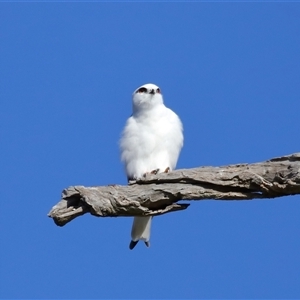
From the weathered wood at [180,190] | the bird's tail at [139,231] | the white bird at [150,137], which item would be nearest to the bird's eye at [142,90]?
the white bird at [150,137]

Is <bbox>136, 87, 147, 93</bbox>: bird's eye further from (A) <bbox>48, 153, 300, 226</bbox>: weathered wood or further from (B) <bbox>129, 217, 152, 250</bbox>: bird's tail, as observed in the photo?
(A) <bbox>48, 153, 300, 226</bbox>: weathered wood

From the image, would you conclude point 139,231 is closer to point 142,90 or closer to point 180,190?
point 180,190

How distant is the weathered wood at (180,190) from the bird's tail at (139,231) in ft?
4.61

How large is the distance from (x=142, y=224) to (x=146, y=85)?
84.3 inches

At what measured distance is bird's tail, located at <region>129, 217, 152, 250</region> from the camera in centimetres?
1004

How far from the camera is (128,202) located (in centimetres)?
850

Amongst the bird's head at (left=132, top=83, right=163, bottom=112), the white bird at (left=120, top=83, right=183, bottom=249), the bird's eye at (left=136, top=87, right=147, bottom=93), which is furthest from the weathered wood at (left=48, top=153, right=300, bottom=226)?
the bird's eye at (left=136, top=87, right=147, bottom=93)

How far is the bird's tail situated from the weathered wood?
4.61 ft

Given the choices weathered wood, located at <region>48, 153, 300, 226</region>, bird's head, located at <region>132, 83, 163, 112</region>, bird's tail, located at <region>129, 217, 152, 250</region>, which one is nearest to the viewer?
weathered wood, located at <region>48, 153, 300, 226</region>

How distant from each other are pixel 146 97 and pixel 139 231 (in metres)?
1.97

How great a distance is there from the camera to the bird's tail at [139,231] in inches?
395

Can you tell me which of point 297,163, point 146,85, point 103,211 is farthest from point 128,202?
point 146,85

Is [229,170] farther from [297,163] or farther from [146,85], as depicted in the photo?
[146,85]

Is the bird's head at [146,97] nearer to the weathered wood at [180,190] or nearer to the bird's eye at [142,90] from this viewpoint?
the bird's eye at [142,90]
